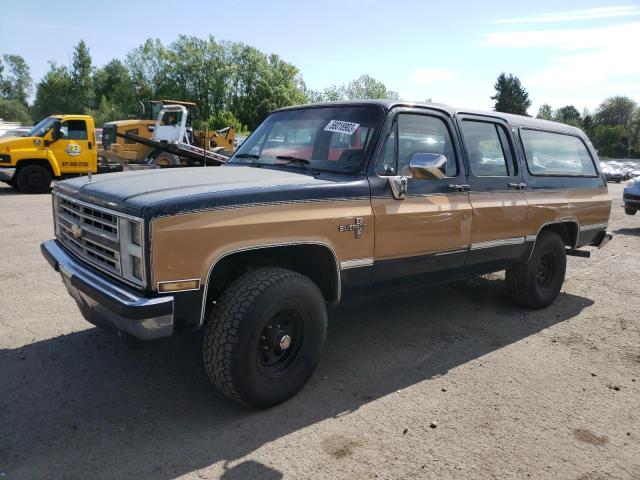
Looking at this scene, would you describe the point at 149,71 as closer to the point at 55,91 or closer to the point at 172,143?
the point at 55,91

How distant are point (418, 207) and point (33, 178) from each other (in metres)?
13.5

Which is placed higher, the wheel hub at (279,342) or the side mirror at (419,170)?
the side mirror at (419,170)

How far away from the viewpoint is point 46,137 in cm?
1407

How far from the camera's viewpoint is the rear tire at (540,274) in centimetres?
511

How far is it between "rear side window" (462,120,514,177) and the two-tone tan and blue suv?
0.02 metres

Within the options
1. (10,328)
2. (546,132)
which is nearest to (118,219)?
(10,328)

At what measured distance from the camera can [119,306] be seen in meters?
2.62

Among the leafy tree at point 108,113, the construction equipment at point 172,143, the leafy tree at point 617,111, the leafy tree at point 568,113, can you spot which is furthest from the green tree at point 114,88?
the leafy tree at point 617,111

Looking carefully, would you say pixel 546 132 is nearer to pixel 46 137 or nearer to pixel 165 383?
pixel 165 383

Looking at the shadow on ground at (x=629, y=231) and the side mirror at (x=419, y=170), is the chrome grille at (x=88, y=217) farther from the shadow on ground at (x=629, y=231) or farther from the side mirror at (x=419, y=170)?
the shadow on ground at (x=629, y=231)

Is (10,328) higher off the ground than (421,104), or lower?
lower

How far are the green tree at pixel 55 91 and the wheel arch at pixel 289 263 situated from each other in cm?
8068

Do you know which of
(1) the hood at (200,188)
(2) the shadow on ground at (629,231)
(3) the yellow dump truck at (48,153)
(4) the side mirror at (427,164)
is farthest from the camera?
(3) the yellow dump truck at (48,153)

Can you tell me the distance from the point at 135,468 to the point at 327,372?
5.08 ft
